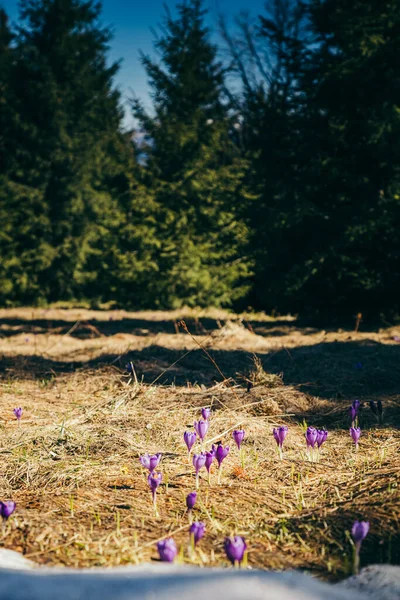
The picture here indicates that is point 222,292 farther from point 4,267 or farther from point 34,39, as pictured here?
point 34,39

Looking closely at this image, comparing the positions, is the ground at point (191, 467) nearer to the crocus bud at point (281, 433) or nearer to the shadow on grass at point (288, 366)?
the shadow on grass at point (288, 366)

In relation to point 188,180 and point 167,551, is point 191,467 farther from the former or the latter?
Answer: point 188,180

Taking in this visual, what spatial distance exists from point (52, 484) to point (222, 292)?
35.8ft

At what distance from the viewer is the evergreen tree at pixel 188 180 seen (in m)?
12.5

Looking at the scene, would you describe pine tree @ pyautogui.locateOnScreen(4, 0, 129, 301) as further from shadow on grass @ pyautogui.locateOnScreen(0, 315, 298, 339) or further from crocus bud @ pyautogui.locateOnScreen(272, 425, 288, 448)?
crocus bud @ pyautogui.locateOnScreen(272, 425, 288, 448)

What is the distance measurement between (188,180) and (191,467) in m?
11.0

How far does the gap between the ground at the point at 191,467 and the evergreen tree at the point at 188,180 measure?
7676 millimetres

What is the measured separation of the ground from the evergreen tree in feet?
25.2

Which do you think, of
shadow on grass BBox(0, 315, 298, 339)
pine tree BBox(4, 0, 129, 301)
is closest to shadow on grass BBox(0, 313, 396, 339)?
shadow on grass BBox(0, 315, 298, 339)

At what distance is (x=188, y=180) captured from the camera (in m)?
12.7

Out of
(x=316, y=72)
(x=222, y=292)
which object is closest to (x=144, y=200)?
(x=222, y=292)

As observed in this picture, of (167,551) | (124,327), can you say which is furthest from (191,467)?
(124,327)

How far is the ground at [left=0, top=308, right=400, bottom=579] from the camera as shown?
163cm

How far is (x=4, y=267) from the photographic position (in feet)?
46.2
